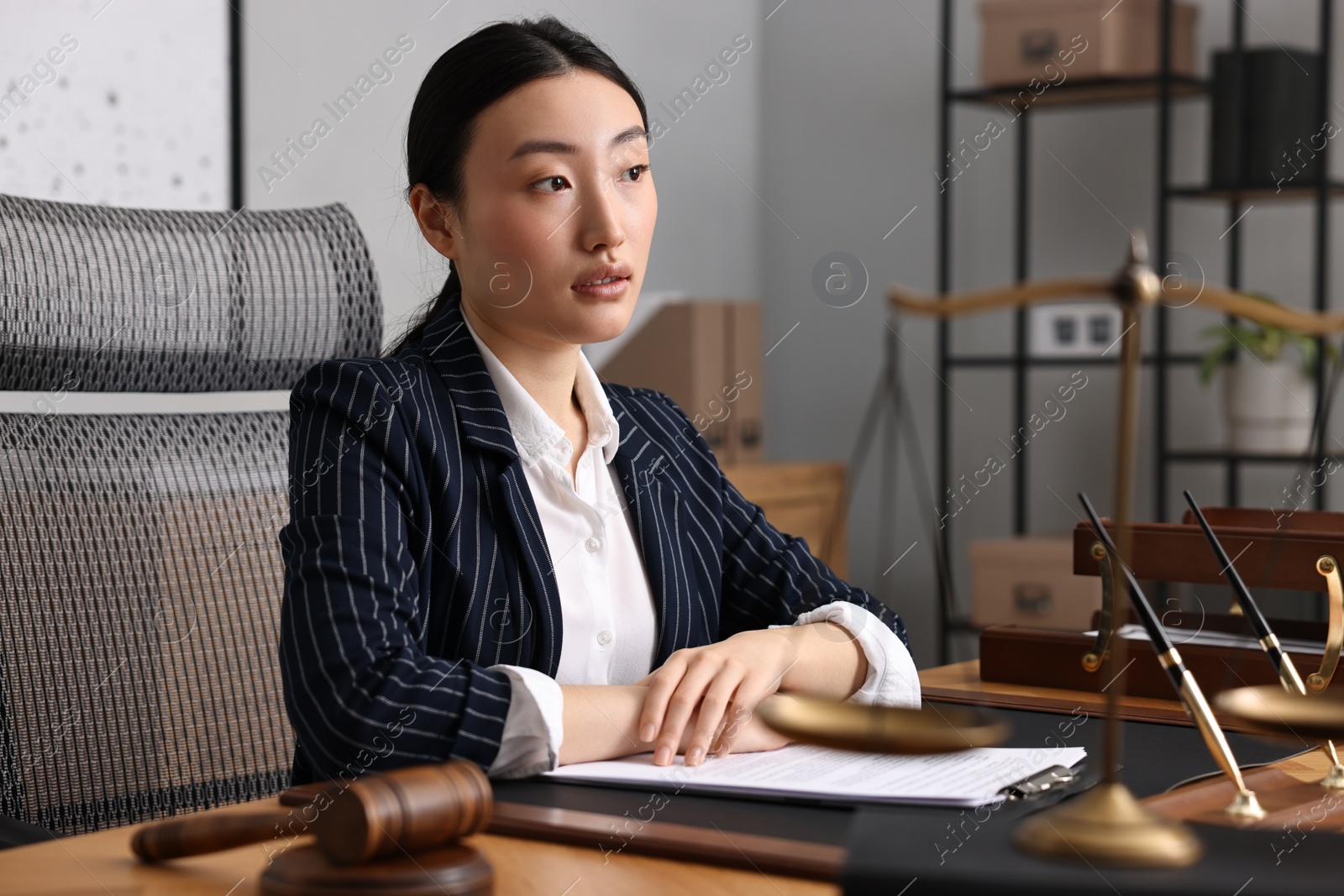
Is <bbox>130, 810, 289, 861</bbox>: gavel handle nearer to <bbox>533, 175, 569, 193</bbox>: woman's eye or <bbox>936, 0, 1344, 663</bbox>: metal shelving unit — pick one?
<bbox>533, 175, 569, 193</bbox>: woman's eye

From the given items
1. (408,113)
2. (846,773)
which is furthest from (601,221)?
(408,113)

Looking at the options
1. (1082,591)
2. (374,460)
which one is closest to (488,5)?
(1082,591)

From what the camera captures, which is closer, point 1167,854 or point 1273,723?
point 1167,854

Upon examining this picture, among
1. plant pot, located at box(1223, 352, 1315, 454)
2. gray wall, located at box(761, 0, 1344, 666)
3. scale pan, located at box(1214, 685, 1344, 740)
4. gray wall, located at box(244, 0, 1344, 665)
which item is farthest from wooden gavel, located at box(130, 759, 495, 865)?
plant pot, located at box(1223, 352, 1315, 454)

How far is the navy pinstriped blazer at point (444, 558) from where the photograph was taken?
0.95 m

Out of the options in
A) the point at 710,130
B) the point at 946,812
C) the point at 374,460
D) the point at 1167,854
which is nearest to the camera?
the point at 1167,854

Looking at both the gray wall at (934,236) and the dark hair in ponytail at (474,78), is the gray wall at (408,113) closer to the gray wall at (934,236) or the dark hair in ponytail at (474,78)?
the gray wall at (934,236)

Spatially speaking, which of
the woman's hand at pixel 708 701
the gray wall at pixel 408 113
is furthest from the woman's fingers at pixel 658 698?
the gray wall at pixel 408 113

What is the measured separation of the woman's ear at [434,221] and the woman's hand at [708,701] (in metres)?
0.47

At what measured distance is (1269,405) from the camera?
10.3 feet

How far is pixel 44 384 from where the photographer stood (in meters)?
1.29

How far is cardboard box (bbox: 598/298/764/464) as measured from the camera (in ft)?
10.6

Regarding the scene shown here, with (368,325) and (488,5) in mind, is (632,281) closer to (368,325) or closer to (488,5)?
(368,325)

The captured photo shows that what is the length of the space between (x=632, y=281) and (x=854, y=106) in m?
2.95
